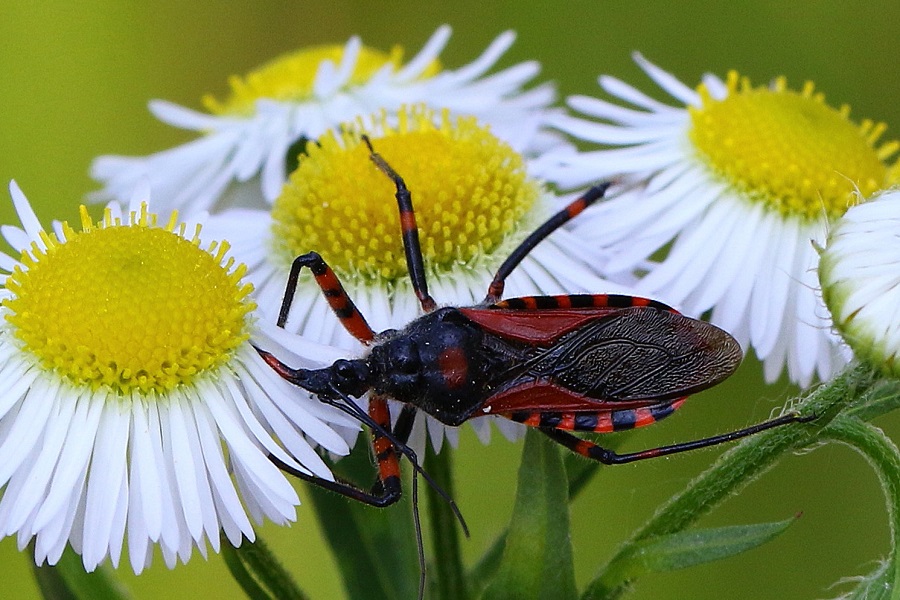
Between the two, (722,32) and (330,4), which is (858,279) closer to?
(722,32)

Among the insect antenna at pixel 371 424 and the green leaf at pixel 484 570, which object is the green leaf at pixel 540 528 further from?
the green leaf at pixel 484 570

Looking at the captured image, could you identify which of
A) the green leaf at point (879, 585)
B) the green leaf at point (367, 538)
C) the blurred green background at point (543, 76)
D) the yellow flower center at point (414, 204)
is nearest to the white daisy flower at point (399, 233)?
the yellow flower center at point (414, 204)

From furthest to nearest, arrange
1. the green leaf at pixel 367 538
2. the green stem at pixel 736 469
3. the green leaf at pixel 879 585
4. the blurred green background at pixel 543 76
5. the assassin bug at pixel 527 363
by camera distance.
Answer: the blurred green background at pixel 543 76 → the green leaf at pixel 367 538 → the assassin bug at pixel 527 363 → the green stem at pixel 736 469 → the green leaf at pixel 879 585

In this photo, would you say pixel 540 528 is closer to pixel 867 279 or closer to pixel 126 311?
pixel 867 279

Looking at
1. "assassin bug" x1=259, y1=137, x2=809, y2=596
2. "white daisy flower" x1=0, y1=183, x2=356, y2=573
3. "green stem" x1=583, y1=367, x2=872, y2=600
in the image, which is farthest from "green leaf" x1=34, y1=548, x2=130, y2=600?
"green stem" x1=583, y1=367, x2=872, y2=600

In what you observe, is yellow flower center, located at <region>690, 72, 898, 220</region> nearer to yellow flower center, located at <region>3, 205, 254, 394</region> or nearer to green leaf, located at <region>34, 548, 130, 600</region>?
yellow flower center, located at <region>3, 205, 254, 394</region>

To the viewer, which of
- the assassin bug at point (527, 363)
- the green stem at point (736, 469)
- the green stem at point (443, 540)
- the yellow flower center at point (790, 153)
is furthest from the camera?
the yellow flower center at point (790, 153)

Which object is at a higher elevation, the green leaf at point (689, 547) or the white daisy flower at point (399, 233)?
the white daisy flower at point (399, 233)
